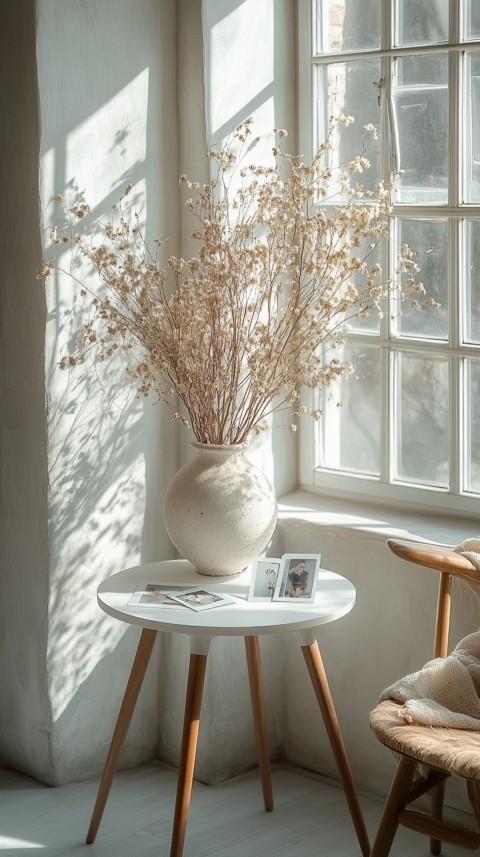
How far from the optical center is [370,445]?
329 cm

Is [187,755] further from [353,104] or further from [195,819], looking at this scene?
[353,104]

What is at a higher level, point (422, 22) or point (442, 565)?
point (422, 22)

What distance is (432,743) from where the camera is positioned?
2.19 meters

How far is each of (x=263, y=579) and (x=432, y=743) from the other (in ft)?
2.13

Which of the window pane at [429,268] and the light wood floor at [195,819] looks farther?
the window pane at [429,268]

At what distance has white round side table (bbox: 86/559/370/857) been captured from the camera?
2.48m

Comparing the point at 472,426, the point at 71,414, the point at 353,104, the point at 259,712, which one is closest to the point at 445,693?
the point at 259,712

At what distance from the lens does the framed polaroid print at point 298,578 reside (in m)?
2.65

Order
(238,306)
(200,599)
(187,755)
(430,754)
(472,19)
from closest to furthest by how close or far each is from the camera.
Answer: (430,754) → (187,755) → (200,599) → (238,306) → (472,19)

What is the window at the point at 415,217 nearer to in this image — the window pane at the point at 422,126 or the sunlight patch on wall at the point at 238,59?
the window pane at the point at 422,126

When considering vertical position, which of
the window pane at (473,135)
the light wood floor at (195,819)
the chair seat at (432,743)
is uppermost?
the window pane at (473,135)

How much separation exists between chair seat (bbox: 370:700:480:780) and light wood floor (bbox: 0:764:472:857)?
2.16 ft

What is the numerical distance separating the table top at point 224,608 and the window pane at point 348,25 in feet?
4.77

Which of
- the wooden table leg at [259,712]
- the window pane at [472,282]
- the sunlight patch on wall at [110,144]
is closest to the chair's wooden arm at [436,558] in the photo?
the wooden table leg at [259,712]
